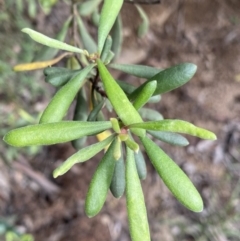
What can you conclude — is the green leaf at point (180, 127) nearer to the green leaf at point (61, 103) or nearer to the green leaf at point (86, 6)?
the green leaf at point (61, 103)

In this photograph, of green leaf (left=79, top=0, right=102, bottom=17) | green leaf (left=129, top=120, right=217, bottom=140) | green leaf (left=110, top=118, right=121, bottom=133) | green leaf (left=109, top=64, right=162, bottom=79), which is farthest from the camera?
green leaf (left=79, top=0, right=102, bottom=17)

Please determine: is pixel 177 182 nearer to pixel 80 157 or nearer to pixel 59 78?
pixel 80 157

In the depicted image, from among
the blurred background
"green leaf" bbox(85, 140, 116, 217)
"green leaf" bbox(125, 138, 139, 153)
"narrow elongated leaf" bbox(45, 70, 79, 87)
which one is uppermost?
"narrow elongated leaf" bbox(45, 70, 79, 87)

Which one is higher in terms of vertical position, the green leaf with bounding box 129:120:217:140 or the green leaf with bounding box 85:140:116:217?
the green leaf with bounding box 129:120:217:140

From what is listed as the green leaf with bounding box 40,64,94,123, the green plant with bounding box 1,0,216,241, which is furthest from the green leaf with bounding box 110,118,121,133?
the green leaf with bounding box 40,64,94,123

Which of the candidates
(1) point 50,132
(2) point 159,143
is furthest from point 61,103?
(2) point 159,143

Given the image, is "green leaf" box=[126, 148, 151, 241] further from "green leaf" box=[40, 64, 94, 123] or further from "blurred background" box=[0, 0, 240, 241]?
"blurred background" box=[0, 0, 240, 241]

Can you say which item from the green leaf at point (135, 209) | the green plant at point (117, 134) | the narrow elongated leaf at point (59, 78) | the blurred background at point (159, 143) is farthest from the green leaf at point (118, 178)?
the blurred background at point (159, 143)
